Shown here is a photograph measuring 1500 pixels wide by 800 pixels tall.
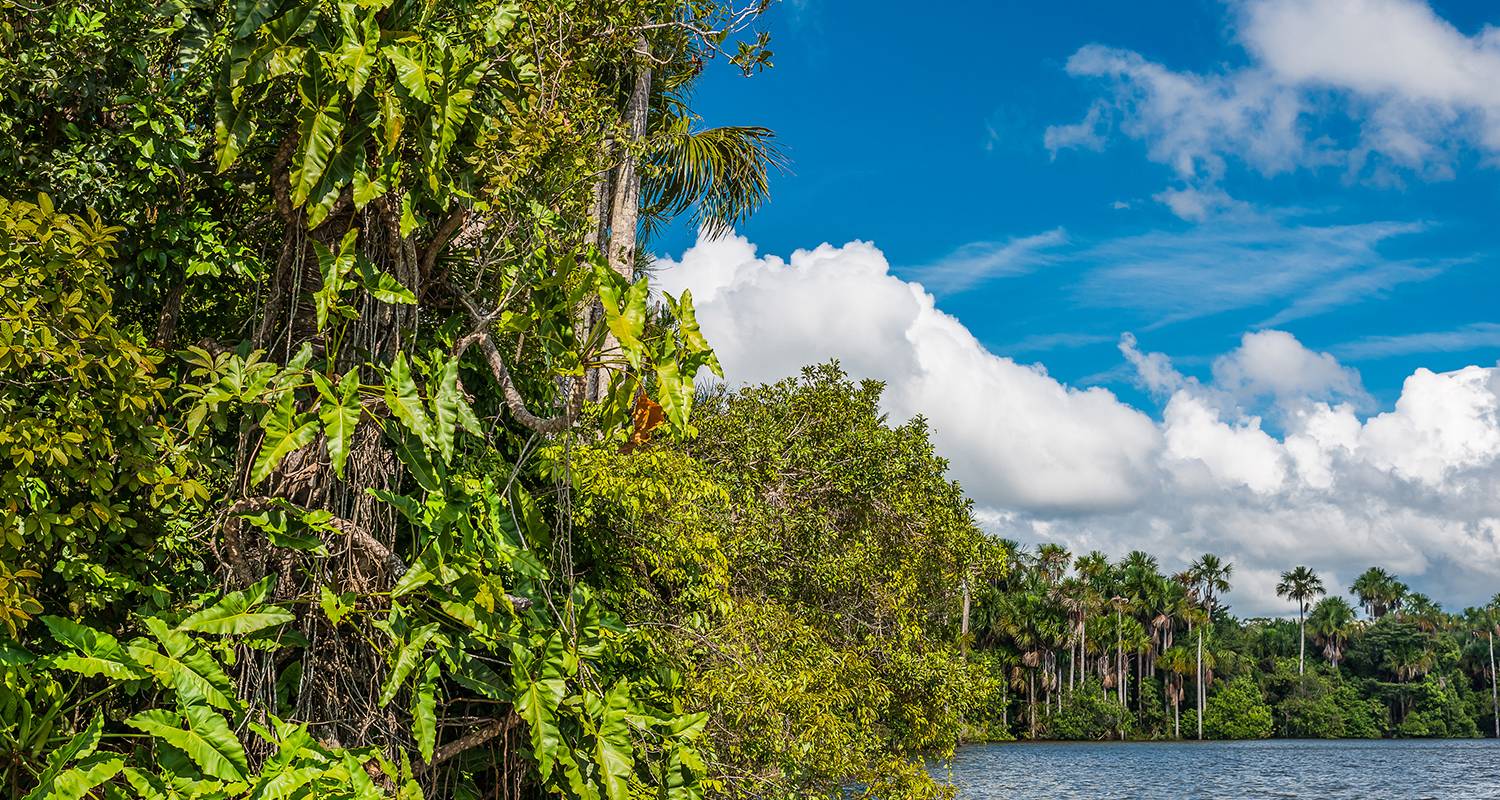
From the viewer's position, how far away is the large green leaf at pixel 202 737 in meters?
2.76

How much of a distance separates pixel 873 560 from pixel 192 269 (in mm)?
9510

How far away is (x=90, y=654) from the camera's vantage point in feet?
9.26

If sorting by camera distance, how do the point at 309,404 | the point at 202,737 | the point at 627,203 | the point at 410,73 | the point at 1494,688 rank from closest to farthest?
1. the point at 202,737
2. the point at 410,73
3. the point at 309,404
4. the point at 627,203
5. the point at 1494,688

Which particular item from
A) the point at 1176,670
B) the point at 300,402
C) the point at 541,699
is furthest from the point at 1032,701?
the point at 300,402

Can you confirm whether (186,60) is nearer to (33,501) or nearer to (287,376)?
(287,376)

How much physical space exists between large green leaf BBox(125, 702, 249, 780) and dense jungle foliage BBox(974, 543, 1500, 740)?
51.0 meters

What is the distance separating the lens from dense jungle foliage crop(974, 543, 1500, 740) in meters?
59.2

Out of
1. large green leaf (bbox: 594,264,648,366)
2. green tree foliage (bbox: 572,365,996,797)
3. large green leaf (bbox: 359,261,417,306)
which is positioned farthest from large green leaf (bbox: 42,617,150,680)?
green tree foliage (bbox: 572,365,996,797)

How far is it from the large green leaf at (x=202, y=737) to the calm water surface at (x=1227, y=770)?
24652 mm

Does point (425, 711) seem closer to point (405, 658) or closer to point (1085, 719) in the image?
point (405, 658)

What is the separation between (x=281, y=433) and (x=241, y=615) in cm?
49

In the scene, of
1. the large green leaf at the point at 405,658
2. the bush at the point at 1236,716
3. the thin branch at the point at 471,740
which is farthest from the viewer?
the bush at the point at 1236,716

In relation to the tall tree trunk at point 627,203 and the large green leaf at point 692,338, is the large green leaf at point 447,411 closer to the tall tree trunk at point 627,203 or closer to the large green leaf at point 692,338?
the large green leaf at point 692,338

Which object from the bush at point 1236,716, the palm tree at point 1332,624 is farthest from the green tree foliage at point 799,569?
the palm tree at point 1332,624
